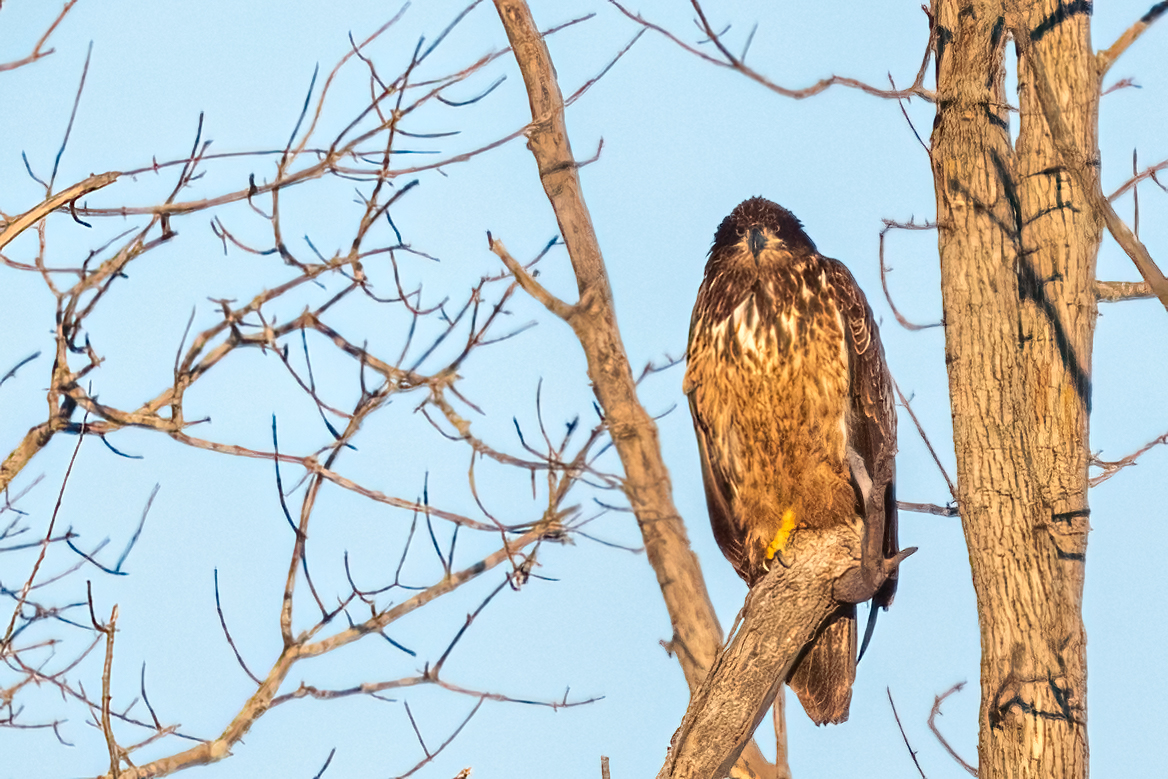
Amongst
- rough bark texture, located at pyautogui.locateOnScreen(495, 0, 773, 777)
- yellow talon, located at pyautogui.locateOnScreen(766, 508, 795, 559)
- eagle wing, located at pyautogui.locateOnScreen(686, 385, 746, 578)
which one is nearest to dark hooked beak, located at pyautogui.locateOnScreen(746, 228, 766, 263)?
eagle wing, located at pyautogui.locateOnScreen(686, 385, 746, 578)

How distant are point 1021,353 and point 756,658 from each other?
129 centimetres

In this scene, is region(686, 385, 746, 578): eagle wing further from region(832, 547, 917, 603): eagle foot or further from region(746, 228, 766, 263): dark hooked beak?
region(832, 547, 917, 603): eagle foot

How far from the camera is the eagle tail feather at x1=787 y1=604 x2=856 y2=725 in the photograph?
13.0 ft

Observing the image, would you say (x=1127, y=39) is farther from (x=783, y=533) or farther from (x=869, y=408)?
(x=783, y=533)

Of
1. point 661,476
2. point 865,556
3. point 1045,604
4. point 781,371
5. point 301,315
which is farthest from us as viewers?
→ point 661,476

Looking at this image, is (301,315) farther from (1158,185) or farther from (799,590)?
(1158,185)

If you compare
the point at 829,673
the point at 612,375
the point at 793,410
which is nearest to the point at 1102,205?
the point at 793,410

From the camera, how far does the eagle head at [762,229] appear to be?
14.3 feet

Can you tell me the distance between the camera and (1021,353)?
3.35 metres

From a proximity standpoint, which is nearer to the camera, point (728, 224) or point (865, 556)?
point (865, 556)

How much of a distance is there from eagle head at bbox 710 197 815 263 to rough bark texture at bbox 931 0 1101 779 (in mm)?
868

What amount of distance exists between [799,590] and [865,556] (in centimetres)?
25

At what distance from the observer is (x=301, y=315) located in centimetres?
447

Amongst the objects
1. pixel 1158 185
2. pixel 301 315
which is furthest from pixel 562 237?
pixel 1158 185
